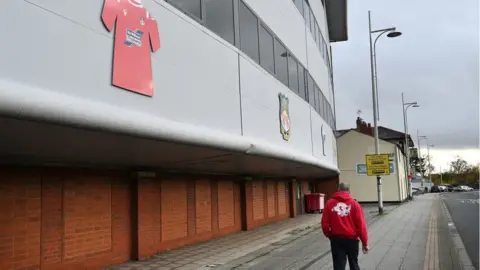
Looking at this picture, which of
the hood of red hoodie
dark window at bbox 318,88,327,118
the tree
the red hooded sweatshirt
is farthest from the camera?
the tree

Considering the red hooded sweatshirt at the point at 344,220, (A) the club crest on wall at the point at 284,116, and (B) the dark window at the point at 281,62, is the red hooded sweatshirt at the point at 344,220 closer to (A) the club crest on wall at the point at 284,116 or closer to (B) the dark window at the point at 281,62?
(A) the club crest on wall at the point at 284,116

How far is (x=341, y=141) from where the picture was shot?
38438 millimetres

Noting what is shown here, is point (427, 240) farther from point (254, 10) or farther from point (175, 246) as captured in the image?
point (254, 10)

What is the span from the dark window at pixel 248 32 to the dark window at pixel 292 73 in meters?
3.81

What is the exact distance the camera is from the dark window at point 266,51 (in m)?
13.3

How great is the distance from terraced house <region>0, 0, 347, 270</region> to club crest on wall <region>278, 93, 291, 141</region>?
63 mm

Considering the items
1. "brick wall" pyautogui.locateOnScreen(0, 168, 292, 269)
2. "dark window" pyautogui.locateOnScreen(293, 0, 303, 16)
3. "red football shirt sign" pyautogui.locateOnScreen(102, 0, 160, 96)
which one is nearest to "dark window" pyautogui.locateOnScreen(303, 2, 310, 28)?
"dark window" pyautogui.locateOnScreen(293, 0, 303, 16)

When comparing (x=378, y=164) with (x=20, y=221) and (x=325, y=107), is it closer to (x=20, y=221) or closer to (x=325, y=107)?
(x=325, y=107)

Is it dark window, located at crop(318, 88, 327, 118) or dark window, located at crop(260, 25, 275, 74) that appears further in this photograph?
dark window, located at crop(318, 88, 327, 118)

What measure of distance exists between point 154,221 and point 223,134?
296 centimetres

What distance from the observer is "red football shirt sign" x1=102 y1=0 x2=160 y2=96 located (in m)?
6.38

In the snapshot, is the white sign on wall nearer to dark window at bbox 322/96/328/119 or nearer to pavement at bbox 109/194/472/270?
dark window at bbox 322/96/328/119

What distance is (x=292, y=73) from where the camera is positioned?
1700cm

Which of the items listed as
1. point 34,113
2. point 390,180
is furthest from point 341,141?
point 34,113
